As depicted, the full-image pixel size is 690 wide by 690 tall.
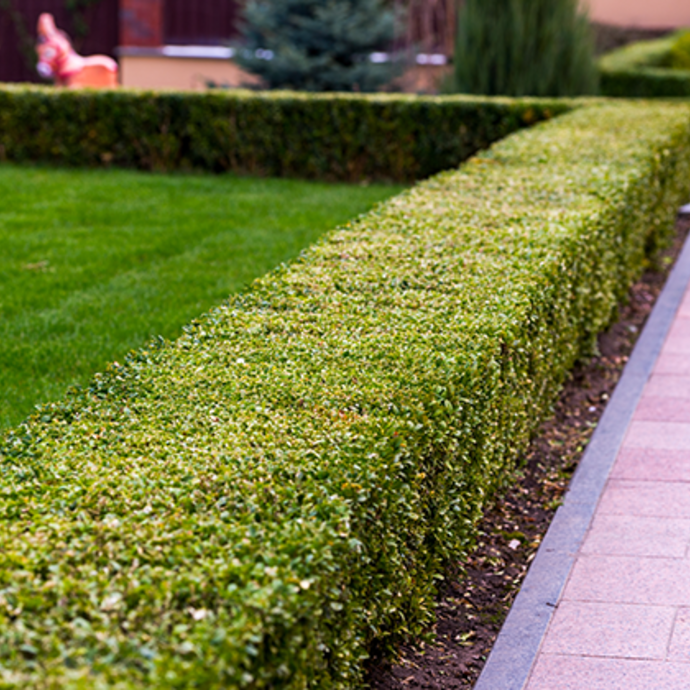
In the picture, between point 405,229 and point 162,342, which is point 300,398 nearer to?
point 162,342

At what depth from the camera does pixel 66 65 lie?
13.4 meters

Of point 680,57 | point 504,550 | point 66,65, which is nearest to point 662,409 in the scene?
point 504,550

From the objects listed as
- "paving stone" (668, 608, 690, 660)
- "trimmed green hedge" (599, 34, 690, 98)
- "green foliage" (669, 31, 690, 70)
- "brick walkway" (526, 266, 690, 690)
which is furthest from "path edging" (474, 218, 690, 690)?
"green foliage" (669, 31, 690, 70)

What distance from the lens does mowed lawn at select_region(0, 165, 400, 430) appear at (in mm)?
5637

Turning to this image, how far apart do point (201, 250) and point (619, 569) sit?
Answer: 4.88m

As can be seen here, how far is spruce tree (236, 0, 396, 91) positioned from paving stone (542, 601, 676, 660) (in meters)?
10.9

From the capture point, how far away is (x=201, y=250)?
310 inches

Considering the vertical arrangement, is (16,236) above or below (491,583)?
above

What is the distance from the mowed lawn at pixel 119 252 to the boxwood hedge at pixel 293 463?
1.59 m

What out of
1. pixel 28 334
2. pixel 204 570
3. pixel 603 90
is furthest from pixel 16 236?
pixel 603 90

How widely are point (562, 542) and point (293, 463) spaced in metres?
1.78

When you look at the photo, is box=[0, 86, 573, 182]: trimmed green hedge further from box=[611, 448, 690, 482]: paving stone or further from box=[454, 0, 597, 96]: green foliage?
box=[611, 448, 690, 482]: paving stone

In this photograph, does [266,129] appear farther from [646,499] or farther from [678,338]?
[646,499]

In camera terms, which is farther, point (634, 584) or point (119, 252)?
point (119, 252)
